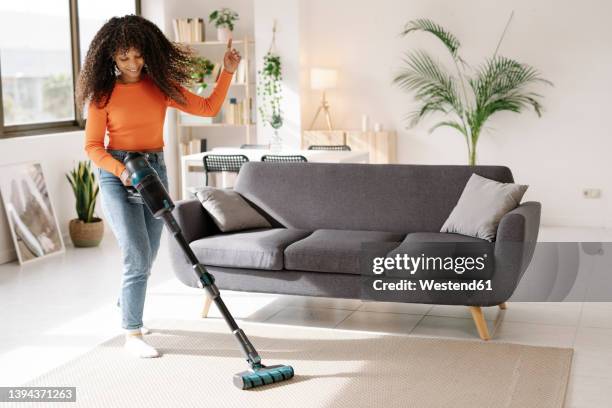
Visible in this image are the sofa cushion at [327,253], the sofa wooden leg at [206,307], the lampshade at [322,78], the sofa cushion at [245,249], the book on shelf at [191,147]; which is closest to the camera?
the sofa cushion at [327,253]

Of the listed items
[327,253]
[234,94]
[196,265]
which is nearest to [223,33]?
[234,94]

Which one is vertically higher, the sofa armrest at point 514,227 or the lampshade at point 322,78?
the lampshade at point 322,78

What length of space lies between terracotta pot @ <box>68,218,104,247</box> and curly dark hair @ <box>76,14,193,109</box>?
3153 millimetres

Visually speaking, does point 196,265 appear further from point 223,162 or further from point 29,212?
point 29,212

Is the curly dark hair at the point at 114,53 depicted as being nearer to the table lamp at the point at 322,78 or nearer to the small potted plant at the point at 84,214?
the small potted plant at the point at 84,214

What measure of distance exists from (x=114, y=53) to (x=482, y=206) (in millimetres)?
2105

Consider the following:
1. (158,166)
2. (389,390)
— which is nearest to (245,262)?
(158,166)

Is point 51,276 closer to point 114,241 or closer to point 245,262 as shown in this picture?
point 114,241

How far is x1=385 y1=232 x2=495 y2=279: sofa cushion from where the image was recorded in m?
4.31

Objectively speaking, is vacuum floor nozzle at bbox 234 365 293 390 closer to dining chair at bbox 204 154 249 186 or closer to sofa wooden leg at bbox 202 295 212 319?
sofa wooden leg at bbox 202 295 212 319

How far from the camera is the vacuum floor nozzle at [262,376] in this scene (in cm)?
367

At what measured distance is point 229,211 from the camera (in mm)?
5082

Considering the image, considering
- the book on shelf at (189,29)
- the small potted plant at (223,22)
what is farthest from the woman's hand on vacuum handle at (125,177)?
the book on shelf at (189,29)

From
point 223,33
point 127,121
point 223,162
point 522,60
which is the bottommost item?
point 223,162
